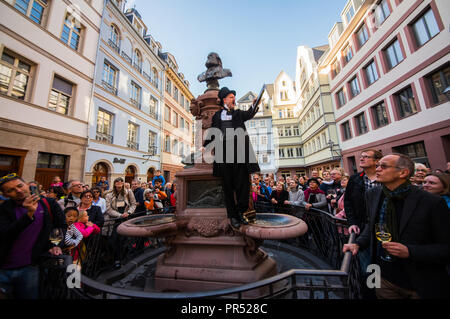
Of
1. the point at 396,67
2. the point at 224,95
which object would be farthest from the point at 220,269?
the point at 396,67

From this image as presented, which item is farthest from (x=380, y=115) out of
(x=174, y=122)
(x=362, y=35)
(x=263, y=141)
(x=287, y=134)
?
(x=174, y=122)

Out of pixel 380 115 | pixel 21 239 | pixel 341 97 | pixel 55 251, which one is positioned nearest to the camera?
pixel 21 239

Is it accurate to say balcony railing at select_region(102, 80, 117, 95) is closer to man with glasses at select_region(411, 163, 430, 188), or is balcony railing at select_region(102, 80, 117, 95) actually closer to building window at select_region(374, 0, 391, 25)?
man with glasses at select_region(411, 163, 430, 188)

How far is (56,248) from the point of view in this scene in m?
2.31

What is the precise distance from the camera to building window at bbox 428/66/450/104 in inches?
359

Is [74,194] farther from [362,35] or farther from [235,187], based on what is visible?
[362,35]

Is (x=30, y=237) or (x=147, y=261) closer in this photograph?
(x=30, y=237)

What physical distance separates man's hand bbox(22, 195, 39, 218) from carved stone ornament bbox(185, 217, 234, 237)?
1961 mm

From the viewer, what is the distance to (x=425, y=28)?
9930mm

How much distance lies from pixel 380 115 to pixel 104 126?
1974 centimetres

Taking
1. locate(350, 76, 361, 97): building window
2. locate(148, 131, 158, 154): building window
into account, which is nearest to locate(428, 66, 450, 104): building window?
locate(350, 76, 361, 97): building window

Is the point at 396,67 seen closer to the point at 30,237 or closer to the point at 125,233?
the point at 125,233

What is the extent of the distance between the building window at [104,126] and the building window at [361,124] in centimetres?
1960
